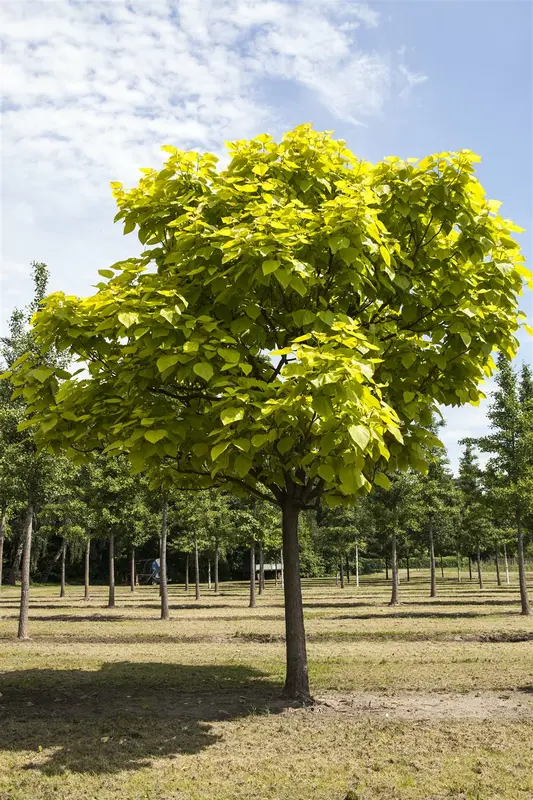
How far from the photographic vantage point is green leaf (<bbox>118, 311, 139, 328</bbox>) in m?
6.85

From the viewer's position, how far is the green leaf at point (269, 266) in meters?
6.56

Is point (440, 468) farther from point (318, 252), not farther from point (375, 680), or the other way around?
point (318, 252)

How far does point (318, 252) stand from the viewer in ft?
25.0

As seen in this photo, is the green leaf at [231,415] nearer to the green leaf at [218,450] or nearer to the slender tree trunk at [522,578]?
the green leaf at [218,450]

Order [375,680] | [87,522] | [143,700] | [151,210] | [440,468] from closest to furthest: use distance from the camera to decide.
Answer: [151,210], [143,700], [375,680], [87,522], [440,468]

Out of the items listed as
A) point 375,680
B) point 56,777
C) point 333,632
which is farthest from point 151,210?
point 333,632

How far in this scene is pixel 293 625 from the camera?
975cm

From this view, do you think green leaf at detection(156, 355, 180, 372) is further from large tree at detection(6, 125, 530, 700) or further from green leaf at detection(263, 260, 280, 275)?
green leaf at detection(263, 260, 280, 275)

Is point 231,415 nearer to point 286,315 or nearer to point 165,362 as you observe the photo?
point 165,362

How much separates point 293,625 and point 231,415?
4.83 m

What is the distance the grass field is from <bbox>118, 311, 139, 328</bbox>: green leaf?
15.0 feet

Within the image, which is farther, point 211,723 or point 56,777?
point 211,723

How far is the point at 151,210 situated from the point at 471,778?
25.3 ft

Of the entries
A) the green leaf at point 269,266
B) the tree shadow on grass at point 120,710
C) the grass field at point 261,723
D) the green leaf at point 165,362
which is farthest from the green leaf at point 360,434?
the tree shadow on grass at point 120,710
